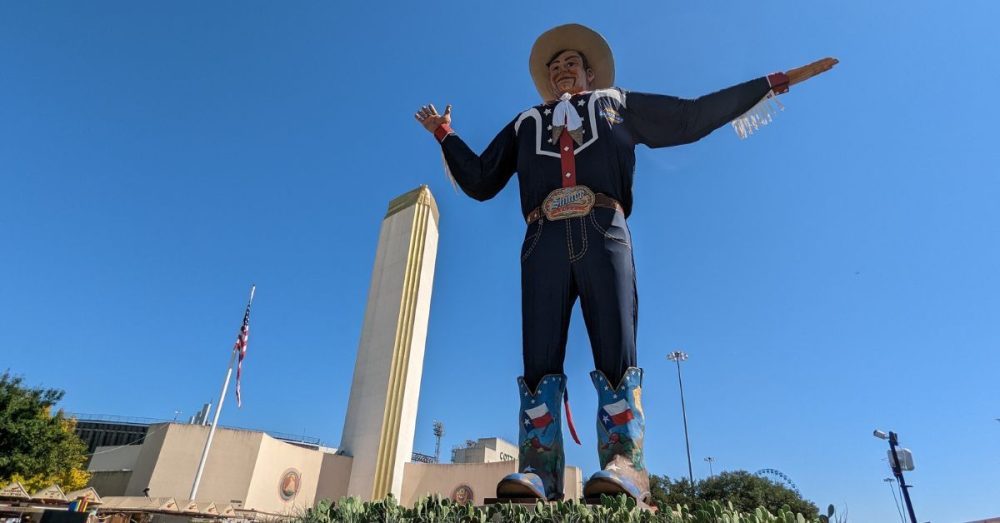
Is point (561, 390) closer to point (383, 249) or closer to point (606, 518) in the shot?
point (606, 518)

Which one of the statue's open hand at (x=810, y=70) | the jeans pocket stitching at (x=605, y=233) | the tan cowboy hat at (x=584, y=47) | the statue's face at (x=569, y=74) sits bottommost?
the jeans pocket stitching at (x=605, y=233)

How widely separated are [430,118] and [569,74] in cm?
128

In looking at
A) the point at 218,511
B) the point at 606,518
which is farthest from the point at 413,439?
the point at 606,518

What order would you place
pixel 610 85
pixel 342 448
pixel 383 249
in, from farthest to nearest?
pixel 383 249, pixel 342 448, pixel 610 85

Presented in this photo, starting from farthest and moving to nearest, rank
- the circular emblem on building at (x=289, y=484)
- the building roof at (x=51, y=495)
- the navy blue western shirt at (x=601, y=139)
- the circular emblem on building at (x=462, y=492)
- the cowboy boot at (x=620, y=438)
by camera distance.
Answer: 1. the circular emblem on building at (x=462, y=492)
2. the circular emblem on building at (x=289, y=484)
3. the building roof at (x=51, y=495)
4. the navy blue western shirt at (x=601, y=139)
5. the cowboy boot at (x=620, y=438)

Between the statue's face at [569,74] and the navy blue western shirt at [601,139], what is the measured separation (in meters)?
0.36

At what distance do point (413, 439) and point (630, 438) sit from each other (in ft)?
68.5

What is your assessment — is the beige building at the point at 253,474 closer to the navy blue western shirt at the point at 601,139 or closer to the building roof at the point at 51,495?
the building roof at the point at 51,495

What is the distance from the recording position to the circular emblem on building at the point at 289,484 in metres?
20.3

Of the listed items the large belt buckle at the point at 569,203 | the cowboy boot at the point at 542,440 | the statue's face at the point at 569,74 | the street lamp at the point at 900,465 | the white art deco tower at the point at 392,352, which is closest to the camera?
the cowboy boot at the point at 542,440

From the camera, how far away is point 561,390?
3.73 metres

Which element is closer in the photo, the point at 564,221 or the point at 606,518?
the point at 606,518

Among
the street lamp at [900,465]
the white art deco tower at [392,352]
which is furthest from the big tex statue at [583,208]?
the white art deco tower at [392,352]

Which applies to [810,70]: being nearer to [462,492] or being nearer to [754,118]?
[754,118]
